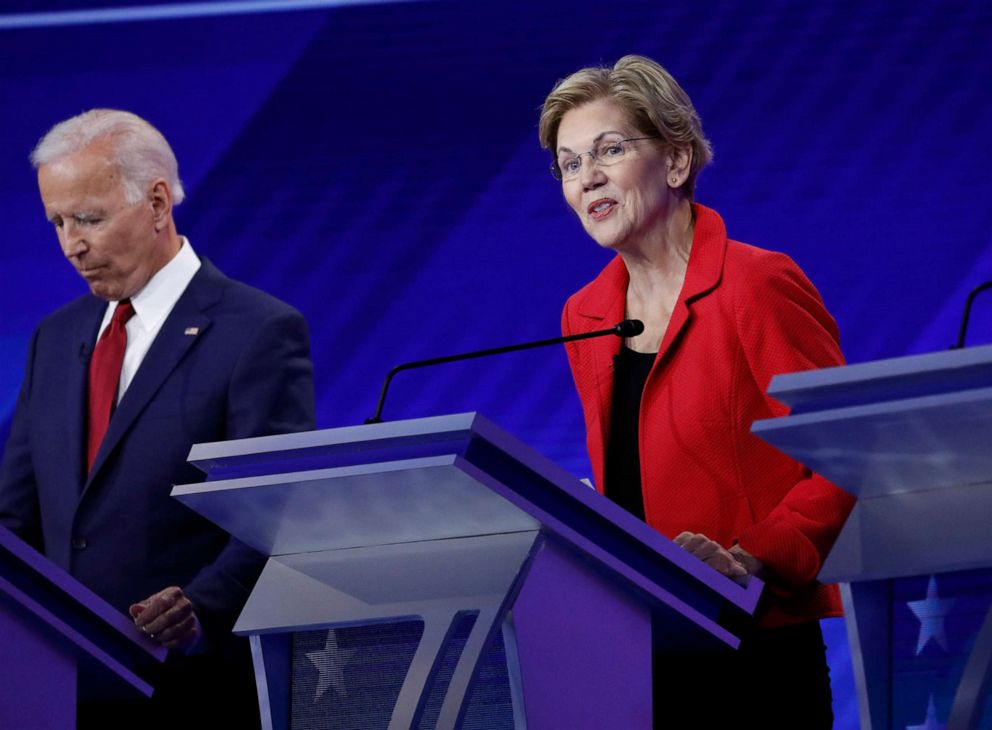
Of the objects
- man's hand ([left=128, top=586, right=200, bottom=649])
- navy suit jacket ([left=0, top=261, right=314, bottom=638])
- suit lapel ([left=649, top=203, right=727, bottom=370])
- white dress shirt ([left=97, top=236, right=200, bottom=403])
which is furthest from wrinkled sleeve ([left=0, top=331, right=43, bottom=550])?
suit lapel ([left=649, top=203, right=727, bottom=370])

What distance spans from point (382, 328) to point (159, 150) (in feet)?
3.03

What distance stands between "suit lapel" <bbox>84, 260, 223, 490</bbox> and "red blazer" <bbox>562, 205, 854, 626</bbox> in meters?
0.89

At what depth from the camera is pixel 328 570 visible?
1.82 m

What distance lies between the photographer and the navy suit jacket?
8.88 feet

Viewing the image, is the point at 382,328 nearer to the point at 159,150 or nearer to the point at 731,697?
the point at 159,150

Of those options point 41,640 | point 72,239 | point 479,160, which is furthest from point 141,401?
point 479,160

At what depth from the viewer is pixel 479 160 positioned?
12.8 ft

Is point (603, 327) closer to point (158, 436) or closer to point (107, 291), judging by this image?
point (158, 436)

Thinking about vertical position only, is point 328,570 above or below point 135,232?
below

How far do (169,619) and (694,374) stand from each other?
2.90 feet


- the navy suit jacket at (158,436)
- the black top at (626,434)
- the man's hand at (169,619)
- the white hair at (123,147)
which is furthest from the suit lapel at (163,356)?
the black top at (626,434)

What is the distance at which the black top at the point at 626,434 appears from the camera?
235cm

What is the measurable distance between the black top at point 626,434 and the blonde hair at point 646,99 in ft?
1.25

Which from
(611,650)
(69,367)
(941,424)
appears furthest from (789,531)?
(69,367)
